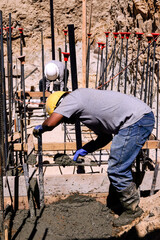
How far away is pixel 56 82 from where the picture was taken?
255 inches

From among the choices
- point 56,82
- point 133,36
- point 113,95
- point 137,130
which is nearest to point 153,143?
point 137,130

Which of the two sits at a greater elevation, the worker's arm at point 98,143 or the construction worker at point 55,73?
the construction worker at point 55,73

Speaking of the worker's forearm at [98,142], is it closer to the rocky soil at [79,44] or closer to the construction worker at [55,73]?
the rocky soil at [79,44]

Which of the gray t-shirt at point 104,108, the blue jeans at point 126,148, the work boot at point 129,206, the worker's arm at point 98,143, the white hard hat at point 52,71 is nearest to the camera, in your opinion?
the gray t-shirt at point 104,108

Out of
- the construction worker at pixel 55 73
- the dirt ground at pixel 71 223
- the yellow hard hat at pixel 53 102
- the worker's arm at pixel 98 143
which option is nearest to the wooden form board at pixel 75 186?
the dirt ground at pixel 71 223

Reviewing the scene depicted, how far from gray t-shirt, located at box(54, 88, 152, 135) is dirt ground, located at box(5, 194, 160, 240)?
3.17 ft

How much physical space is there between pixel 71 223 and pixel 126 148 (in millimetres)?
997

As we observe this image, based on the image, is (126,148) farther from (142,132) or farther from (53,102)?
(53,102)

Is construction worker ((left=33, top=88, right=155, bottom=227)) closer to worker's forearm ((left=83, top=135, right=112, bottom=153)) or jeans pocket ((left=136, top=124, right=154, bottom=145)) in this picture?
jeans pocket ((left=136, top=124, right=154, bottom=145))

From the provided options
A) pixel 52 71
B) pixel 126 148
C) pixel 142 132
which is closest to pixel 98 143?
pixel 126 148

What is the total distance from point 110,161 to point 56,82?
159 inches

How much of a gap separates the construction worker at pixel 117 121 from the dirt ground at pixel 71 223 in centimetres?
17

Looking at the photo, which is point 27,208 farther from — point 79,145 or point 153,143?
point 153,143

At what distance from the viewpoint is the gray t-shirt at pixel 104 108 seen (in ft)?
8.22
